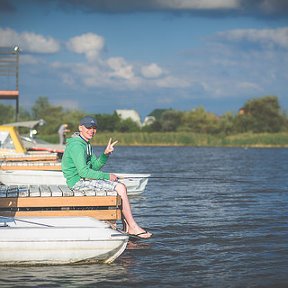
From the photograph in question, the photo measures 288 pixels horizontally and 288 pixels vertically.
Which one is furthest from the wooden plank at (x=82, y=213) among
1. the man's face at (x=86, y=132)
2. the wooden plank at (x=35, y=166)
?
the wooden plank at (x=35, y=166)

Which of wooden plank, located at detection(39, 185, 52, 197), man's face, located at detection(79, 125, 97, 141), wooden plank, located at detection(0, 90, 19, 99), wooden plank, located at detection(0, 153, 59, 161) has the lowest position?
wooden plank, located at detection(39, 185, 52, 197)

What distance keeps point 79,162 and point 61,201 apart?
88cm

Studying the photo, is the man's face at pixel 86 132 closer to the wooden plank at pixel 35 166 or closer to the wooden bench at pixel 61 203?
the wooden bench at pixel 61 203

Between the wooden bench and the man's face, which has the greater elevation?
the man's face

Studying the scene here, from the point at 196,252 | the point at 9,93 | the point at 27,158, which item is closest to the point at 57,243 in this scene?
the point at 196,252

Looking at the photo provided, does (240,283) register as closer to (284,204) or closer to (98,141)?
(284,204)

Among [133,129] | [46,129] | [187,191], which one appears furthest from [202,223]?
[133,129]

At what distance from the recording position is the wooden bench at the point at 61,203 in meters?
11.2

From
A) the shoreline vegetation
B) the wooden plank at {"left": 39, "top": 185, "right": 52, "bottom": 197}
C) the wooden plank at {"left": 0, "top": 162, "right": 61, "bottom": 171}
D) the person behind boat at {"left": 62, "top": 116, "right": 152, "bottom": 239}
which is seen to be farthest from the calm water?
the shoreline vegetation

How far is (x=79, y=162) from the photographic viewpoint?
425 inches

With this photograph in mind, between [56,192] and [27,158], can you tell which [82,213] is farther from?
[27,158]

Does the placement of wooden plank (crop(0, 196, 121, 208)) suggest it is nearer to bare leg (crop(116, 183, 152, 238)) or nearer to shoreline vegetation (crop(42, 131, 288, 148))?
bare leg (crop(116, 183, 152, 238))

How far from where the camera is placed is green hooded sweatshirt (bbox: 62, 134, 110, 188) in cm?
1080

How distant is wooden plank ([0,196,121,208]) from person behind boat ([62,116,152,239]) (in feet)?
0.53
